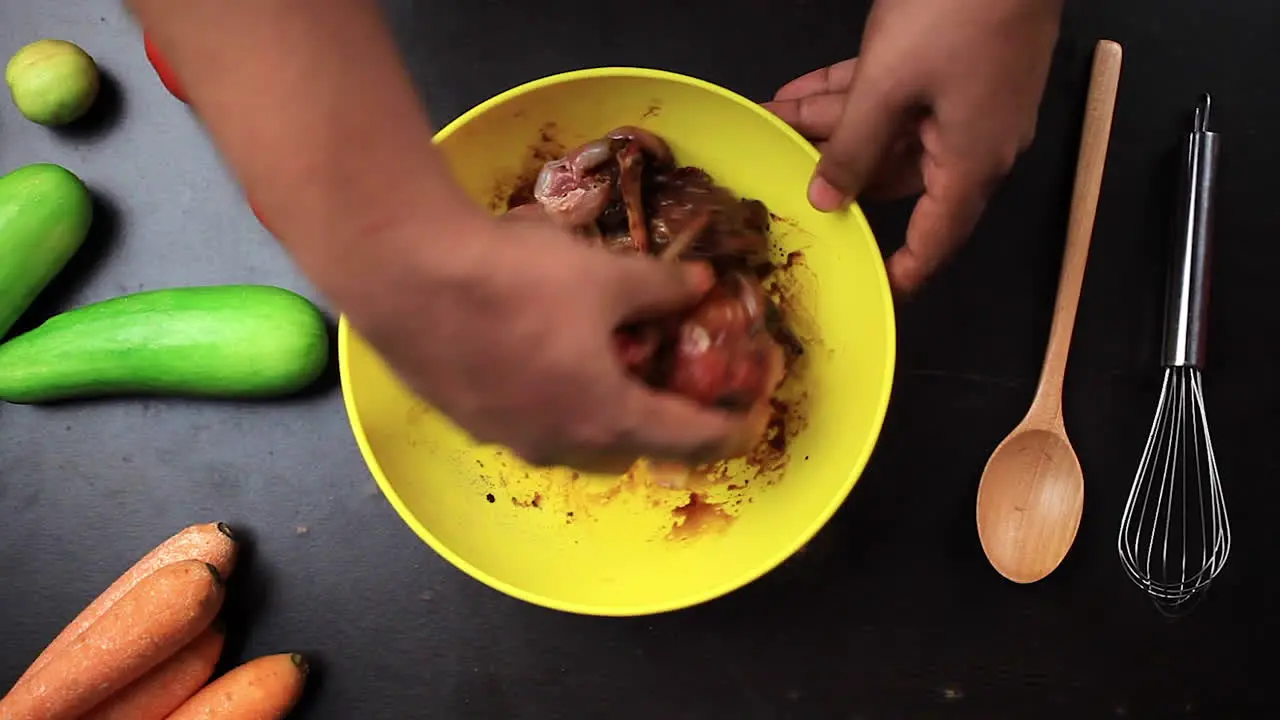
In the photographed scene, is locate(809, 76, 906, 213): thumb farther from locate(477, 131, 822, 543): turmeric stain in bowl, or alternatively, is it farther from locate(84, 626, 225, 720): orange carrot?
locate(84, 626, 225, 720): orange carrot

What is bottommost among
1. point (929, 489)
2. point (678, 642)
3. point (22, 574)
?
point (22, 574)

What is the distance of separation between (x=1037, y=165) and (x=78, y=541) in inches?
51.7

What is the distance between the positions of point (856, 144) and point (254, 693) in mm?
930

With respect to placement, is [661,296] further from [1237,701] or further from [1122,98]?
[1237,701]

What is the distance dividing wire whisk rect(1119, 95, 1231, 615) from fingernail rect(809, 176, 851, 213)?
48 centimetres

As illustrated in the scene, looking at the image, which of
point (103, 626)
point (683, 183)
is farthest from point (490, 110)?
point (103, 626)

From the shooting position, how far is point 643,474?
113cm

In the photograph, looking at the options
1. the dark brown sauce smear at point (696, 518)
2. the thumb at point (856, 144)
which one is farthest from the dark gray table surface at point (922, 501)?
the thumb at point (856, 144)

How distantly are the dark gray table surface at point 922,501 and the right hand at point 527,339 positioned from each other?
51 centimetres

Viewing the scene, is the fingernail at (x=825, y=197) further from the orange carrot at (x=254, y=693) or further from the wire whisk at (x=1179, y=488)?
the orange carrot at (x=254, y=693)

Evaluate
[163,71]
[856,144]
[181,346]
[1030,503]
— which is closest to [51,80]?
[163,71]

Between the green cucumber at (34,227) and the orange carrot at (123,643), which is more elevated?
the green cucumber at (34,227)

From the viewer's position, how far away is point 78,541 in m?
1.21

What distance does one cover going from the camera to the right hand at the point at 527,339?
0.64 meters
